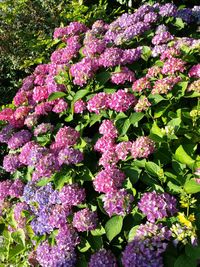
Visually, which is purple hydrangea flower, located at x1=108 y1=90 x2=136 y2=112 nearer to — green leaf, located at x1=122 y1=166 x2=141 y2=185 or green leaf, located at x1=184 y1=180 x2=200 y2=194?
green leaf, located at x1=122 y1=166 x2=141 y2=185

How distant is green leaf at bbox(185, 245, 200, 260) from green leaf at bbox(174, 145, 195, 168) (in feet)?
1.41

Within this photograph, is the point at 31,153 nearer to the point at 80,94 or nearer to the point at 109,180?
the point at 80,94

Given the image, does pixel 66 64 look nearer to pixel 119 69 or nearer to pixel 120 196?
pixel 119 69

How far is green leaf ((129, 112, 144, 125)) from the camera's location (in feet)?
7.67

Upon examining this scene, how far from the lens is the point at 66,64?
2996mm

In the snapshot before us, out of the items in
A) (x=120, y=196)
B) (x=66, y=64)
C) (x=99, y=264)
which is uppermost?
(x=66, y=64)

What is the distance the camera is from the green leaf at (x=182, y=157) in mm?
2027

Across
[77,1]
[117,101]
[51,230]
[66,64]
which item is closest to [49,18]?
[77,1]

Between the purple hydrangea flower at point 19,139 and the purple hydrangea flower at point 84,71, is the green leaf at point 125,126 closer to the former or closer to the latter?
the purple hydrangea flower at point 84,71

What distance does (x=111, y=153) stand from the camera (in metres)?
2.21

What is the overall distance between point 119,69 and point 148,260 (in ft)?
4.61

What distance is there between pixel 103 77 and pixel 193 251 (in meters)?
1.39

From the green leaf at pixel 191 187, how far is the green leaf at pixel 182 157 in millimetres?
113

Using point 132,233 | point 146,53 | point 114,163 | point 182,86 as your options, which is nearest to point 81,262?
point 132,233
